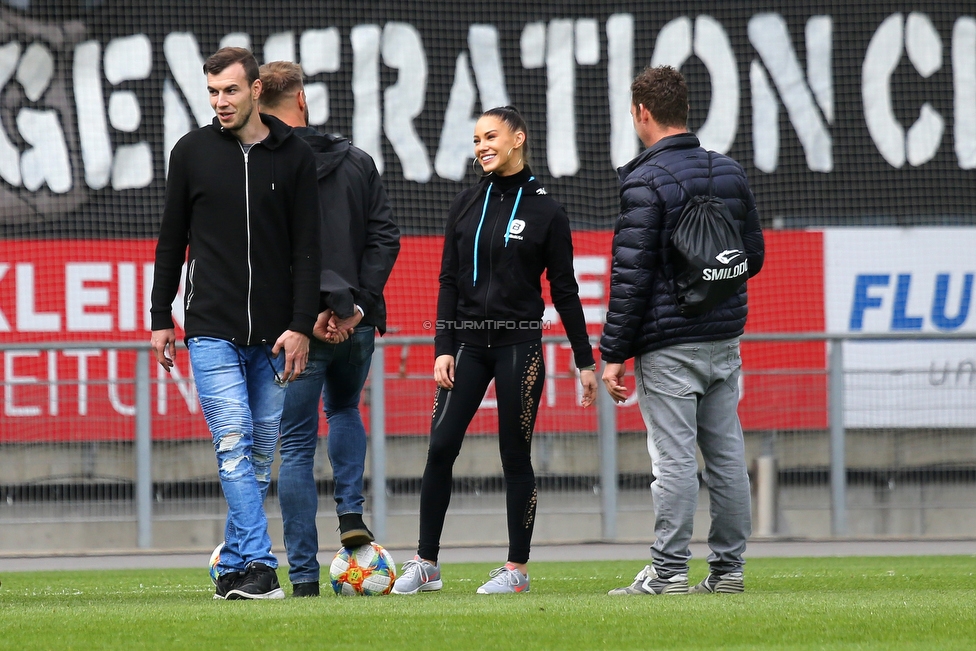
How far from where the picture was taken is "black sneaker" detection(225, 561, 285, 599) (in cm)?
449

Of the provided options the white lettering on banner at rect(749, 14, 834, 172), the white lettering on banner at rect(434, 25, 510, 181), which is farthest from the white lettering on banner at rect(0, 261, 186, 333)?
the white lettering on banner at rect(749, 14, 834, 172)

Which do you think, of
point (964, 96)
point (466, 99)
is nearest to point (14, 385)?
point (466, 99)

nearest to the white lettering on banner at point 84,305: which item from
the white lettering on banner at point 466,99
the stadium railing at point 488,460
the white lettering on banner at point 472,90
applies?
the white lettering on banner at point 472,90

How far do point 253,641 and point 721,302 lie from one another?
2040 mm

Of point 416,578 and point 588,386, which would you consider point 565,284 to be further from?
point 416,578

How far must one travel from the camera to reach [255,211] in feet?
15.0

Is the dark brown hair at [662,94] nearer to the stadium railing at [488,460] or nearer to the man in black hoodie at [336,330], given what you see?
the man in black hoodie at [336,330]

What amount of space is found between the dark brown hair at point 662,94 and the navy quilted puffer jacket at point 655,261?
0.33 feet

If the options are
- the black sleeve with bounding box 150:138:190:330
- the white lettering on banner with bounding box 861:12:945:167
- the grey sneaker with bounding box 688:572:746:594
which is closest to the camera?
the black sleeve with bounding box 150:138:190:330

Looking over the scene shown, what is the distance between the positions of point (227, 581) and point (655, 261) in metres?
1.74

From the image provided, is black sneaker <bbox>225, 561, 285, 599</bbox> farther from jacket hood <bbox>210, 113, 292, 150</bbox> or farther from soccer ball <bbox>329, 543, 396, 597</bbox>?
jacket hood <bbox>210, 113, 292, 150</bbox>

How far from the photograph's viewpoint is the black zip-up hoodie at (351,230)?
16.3 ft

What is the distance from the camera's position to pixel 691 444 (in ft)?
16.0

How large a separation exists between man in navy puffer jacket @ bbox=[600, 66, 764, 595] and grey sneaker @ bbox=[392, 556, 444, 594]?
0.67 metres
